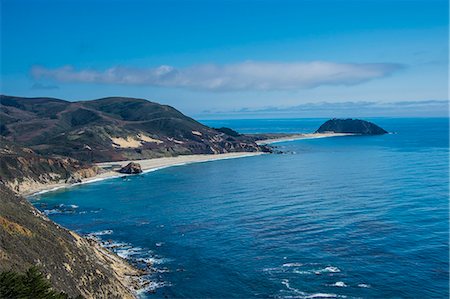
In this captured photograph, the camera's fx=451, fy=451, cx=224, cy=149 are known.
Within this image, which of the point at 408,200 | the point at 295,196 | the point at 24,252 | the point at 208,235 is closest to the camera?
the point at 24,252

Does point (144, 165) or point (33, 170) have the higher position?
point (33, 170)

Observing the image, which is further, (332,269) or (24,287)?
(332,269)

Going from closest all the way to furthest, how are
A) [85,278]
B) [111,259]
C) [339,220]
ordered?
[85,278]
[111,259]
[339,220]

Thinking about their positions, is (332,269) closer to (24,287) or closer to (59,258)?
(59,258)

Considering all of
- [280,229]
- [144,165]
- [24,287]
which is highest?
[24,287]

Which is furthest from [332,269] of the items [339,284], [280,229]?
[280,229]

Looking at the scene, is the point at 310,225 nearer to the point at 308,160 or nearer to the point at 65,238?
the point at 65,238

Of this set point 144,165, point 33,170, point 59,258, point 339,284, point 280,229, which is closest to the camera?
point 59,258

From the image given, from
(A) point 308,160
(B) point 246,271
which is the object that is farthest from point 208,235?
(A) point 308,160
